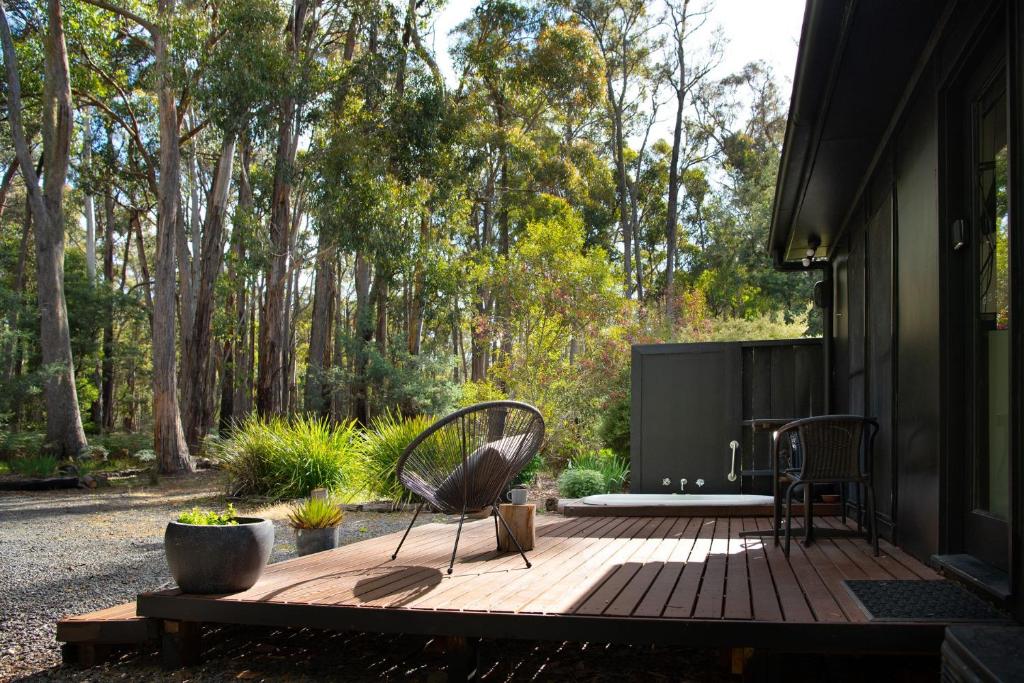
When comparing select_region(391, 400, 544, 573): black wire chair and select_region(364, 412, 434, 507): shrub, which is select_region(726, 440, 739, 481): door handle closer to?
select_region(364, 412, 434, 507): shrub

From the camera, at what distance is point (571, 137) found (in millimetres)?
22891

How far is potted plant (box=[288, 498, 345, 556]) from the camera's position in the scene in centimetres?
446

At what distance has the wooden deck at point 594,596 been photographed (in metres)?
2.66

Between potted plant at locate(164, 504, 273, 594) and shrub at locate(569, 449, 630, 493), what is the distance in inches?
233

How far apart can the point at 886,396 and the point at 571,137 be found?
63.1 ft

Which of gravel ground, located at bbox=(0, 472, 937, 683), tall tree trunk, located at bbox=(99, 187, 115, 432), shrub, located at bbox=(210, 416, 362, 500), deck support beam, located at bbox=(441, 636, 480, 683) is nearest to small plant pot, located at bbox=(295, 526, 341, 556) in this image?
gravel ground, located at bbox=(0, 472, 937, 683)

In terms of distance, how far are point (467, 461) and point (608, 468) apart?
19.1ft

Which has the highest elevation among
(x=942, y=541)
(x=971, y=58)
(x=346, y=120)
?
(x=346, y=120)

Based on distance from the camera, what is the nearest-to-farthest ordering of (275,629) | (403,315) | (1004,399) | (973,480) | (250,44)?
(1004,399) → (973,480) → (275,629) → (250,44) → (403,315)

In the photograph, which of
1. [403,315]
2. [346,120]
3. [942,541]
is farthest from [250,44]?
[942,541]

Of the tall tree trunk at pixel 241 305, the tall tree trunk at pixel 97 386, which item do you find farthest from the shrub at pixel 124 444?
the tall tree trunk at pixel 97 386

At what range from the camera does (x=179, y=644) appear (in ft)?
10.8

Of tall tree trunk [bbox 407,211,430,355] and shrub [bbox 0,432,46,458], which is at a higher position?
tall tree trunk [bbox 407,211,430,355]

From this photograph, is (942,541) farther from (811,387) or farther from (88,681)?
(811,387)
